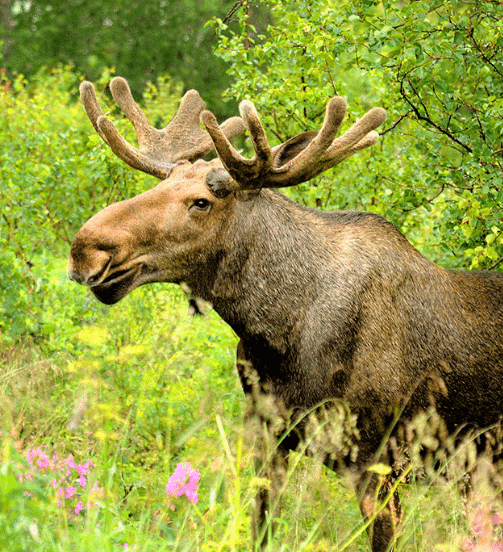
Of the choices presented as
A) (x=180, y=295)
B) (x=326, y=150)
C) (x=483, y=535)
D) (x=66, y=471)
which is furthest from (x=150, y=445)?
(x=483, y=535)

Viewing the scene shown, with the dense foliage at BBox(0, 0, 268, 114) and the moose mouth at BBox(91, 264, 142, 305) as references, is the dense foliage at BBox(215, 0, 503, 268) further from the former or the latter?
the dense foliage at BBox(0, 0, 268, 114)

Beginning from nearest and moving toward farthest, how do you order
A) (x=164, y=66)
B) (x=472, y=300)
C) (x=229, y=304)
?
(x=229, y=304) < (x=472, y=300) < (x=164, y=66)

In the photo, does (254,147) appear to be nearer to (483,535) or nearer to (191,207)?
(191,207)

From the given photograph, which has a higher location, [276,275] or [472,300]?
[276,275]

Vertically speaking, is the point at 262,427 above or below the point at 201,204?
below

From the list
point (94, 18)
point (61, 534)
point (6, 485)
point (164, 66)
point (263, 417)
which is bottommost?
point (263, 417)

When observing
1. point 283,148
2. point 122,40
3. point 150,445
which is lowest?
point 150,445

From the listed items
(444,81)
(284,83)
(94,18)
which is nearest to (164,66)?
(94,18)

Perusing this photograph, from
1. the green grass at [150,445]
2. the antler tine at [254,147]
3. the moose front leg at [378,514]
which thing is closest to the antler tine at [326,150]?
the antler tine at [254,147]

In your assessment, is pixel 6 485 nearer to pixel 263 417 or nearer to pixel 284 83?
pixel 263 417

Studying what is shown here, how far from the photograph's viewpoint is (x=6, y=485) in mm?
1830

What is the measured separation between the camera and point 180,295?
6105mm

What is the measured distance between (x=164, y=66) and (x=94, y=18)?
112 inches

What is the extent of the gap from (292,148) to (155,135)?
0.80 m
